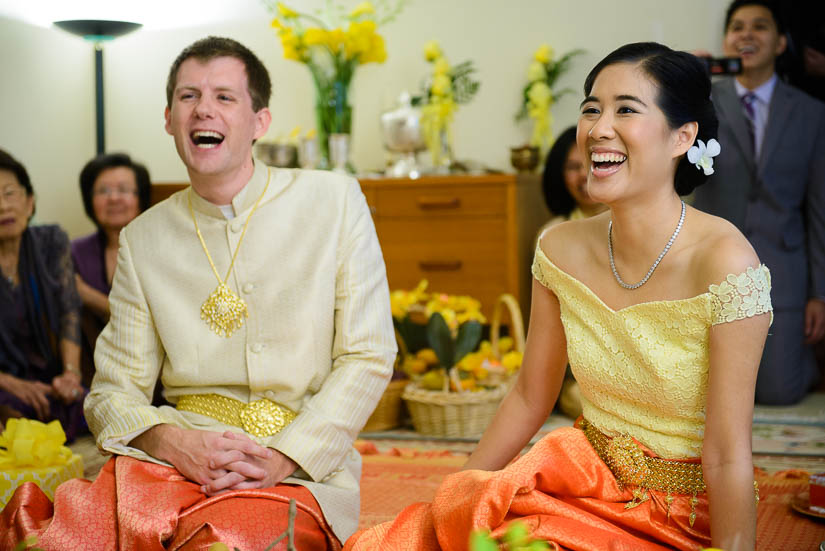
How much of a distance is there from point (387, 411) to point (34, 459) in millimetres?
1603

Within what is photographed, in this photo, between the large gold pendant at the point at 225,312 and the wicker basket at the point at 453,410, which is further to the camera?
the wicker basket at the point at 453,410

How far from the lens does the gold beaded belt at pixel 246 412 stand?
185cm

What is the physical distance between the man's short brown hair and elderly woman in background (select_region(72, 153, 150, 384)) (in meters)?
1.90

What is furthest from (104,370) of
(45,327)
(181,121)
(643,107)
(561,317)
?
(45,327)

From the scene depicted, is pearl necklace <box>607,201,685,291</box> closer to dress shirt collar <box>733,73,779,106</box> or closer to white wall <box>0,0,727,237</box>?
dress shirt collar <box>733,73,779,106</box>

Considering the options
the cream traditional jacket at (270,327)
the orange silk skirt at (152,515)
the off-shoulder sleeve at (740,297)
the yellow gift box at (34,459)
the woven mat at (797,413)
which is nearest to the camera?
the off-shoulder sleeve at (740,297)

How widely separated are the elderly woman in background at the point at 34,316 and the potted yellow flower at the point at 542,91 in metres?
1.97

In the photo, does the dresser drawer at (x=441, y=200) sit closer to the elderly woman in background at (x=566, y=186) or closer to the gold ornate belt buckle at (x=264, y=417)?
the elderly woman in background at (x=566, y=186)

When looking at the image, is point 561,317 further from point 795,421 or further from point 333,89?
point 333,89

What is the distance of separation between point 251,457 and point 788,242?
2.79m

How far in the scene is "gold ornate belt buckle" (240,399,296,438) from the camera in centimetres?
185

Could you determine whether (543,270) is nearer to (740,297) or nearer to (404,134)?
(740,297)

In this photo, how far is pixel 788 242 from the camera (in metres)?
3.83

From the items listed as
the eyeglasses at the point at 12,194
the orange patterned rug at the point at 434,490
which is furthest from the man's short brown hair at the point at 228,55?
the eyeglasses at the point at 12,194
